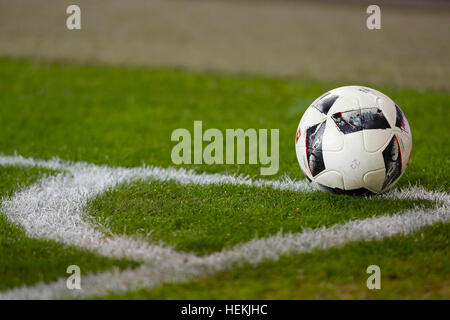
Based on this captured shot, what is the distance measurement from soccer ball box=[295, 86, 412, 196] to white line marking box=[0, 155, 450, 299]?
284 millimetres

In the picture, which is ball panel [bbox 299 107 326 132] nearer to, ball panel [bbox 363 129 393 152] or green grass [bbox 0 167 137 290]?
ball panel [bbox 363 129 393 152]

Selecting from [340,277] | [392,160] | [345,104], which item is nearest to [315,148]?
[345,104]

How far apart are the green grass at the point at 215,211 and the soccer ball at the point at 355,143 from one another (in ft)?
0.54

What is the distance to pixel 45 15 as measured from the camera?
1141cm

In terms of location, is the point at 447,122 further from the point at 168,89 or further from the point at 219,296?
the point at 219,296

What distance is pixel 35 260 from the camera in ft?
9.56

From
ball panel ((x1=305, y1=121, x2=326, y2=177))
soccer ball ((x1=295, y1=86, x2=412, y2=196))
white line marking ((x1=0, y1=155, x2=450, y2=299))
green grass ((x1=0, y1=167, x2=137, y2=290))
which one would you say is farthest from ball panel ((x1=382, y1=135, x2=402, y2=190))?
green grass ((x1=0, y1=167, x2=137, y2=290))

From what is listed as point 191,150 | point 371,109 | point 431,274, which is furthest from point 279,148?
point 431,274

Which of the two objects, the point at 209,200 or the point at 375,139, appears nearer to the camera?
the point at 375,139

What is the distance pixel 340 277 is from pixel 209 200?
1.22 metres

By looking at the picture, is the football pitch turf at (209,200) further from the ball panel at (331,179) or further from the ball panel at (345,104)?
the ball panel at (345,104)

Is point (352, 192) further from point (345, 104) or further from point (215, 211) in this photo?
point (215, 211)

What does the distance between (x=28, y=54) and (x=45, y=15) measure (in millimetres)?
3379

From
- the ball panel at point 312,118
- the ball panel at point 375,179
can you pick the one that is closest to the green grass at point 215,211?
the ball panel at point 375,179
